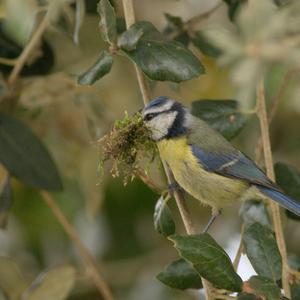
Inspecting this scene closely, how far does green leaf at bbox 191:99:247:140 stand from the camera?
166cm

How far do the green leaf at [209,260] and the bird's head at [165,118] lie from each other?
1.17 ft

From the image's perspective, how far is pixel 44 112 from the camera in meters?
2.16

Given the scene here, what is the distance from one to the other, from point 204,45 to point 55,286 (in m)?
0.68

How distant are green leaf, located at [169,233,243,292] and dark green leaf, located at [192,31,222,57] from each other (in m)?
0.58

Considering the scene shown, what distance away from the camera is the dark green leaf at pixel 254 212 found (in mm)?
1606

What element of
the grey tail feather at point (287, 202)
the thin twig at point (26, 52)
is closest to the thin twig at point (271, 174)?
the grey tail feather at point (287, 202)

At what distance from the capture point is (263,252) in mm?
1360

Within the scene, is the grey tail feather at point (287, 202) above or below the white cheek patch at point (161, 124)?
below

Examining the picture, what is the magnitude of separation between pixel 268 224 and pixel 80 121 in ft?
2.52

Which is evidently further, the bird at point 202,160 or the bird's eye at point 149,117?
the bird at point 202,160

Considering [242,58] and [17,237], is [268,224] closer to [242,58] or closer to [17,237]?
[242,58]

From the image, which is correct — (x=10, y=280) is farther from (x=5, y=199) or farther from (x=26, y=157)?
(x=26, y=157)

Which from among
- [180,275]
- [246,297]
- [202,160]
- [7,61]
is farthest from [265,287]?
[7,61]

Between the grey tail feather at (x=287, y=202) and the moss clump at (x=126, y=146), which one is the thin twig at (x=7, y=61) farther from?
the grey tail feather at (x=287, y=202)
